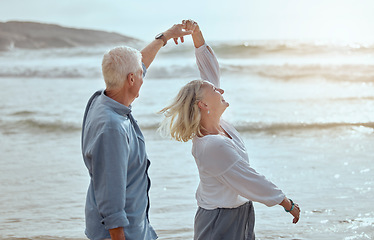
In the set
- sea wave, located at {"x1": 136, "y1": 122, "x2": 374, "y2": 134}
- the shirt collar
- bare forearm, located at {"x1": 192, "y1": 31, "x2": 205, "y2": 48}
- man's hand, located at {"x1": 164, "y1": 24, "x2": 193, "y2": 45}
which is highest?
man's hand, located at {"x1": 164, "y1": 24, "x2": 193, "y2": 45}

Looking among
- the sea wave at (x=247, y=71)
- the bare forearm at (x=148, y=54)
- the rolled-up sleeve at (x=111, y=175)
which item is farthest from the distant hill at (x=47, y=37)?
the rolled-up sleeve at (x=111, y=175)

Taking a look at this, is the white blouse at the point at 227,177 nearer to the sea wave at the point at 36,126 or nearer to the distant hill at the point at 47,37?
the sea wave at the point at 36,126

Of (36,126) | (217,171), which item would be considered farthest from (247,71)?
(217,171)

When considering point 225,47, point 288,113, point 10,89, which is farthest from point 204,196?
point 225,47

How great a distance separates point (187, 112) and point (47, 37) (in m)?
25.4

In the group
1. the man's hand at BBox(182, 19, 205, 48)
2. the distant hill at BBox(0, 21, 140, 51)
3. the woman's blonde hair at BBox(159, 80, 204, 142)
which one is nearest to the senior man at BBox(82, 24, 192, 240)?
the woman's blonde hair at BBox(159, 80, 204, 142)

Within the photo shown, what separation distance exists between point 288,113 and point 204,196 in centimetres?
801

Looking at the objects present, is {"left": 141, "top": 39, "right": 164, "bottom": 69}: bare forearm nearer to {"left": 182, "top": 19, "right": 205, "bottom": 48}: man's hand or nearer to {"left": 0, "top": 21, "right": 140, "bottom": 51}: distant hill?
{"left": 182, "top": 19, "right": 205, "bottom": 48}: man's hand

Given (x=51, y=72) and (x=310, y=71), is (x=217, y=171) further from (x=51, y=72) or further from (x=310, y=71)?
(x=51, y=72)

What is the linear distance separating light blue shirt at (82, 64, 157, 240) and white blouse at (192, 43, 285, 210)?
0.96ft

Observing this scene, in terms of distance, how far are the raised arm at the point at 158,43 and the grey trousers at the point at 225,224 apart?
766 mm

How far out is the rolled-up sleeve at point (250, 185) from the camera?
8.07 feet

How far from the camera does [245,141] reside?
26.4 ft

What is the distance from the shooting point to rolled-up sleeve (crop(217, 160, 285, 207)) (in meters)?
2.46
